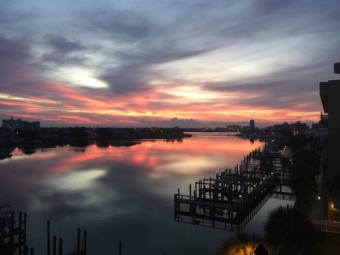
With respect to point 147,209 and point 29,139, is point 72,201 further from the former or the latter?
point 29,139

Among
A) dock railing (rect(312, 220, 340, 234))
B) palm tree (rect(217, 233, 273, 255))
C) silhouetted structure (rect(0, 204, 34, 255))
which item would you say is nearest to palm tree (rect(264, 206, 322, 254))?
palm tree (rect(217, 233, 273, 255))

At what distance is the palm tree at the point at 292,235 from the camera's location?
11750mm

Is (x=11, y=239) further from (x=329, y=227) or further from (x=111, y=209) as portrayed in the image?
(x=329, y=227)

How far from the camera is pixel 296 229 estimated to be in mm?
11812

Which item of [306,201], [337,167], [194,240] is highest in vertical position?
[337,167]

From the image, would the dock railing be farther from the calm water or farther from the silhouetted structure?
the silhouetted structure

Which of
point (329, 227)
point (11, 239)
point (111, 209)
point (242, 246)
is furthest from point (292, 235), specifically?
point (111, 209)

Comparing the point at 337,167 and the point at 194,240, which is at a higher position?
the point at 337,167

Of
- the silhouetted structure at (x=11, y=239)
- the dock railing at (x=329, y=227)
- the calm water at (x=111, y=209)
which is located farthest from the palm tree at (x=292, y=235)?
the silhouetted structure at (x=11, y=239)

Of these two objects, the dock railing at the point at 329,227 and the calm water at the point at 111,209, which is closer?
the dock railing at the point at 329,227

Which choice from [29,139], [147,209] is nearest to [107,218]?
[147,209]

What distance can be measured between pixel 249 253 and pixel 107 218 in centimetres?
1998

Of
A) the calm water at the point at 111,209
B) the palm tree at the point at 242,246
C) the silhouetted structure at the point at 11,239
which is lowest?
the calm water at the point at 111,209

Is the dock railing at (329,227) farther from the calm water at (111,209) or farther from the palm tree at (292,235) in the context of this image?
the calm water at (111,209)
